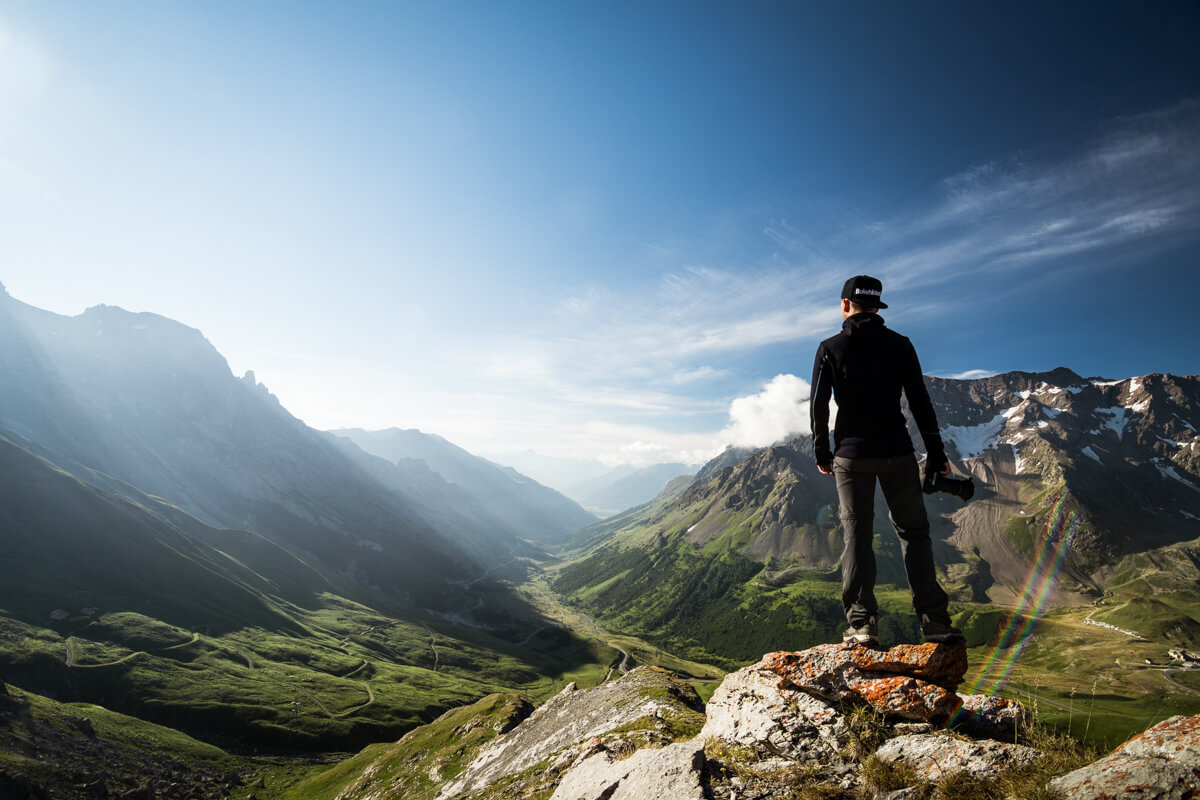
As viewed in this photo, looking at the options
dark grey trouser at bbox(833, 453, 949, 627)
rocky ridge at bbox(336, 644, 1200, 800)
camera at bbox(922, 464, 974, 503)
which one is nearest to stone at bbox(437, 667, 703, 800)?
rocky ridge at bbox(336, 644, 1200, 800)

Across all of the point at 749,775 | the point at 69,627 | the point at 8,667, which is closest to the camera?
the point at 749,775

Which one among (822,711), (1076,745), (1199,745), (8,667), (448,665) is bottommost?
(448,665)

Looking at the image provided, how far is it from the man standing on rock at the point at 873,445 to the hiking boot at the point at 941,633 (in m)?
0.02

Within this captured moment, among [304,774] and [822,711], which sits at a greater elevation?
[822,711]

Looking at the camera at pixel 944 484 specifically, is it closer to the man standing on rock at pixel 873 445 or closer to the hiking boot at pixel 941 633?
the man standing on rock at pixel 873 445

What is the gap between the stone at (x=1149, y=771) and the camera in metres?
4.91

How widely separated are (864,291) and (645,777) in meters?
11.9

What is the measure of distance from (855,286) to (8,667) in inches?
7915

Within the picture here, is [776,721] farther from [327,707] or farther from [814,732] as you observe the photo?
[327,707]

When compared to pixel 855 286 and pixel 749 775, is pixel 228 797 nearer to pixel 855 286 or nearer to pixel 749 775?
pixel 749 775

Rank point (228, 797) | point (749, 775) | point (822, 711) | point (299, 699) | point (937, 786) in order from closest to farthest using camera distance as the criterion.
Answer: point (937, 786) → point (749, 775) → point (822, 711) → point (228, 797) → point (299, 699)

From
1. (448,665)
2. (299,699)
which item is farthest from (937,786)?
(448,665)

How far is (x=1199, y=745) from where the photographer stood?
5.09 meters

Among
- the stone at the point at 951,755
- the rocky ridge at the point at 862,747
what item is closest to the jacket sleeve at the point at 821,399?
the rocky ridge at the point at 862,747
